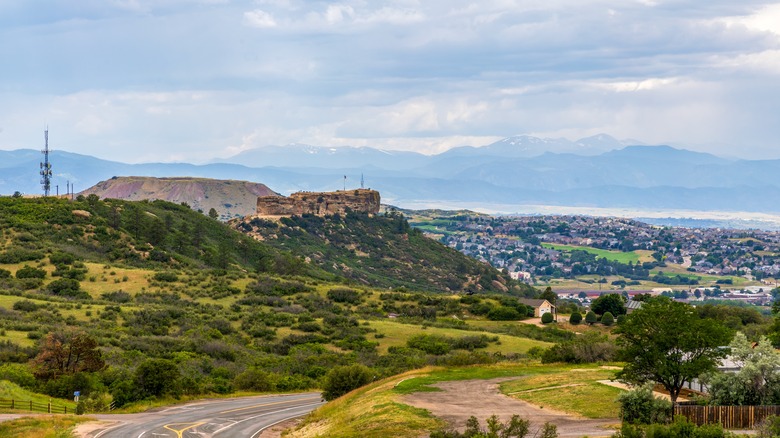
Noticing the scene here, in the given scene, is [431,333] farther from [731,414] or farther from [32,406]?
[731,414]

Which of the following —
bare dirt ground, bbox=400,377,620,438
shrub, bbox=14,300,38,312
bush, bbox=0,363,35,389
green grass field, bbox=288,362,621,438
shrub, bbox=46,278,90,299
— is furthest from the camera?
shrub, bbox=46,278,90,299

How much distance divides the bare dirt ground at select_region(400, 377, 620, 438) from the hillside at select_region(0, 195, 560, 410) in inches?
330

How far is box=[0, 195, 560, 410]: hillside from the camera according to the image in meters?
51.1

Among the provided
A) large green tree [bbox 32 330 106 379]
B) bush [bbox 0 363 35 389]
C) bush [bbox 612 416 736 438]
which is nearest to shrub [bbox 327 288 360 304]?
large green tree [bbox 32 330 106 379]

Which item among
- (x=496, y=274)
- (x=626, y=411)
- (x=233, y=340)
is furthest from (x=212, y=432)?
(x=496, y=274)

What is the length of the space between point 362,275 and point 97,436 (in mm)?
103173

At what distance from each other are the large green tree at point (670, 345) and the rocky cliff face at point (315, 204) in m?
137

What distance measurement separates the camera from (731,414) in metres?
32.0

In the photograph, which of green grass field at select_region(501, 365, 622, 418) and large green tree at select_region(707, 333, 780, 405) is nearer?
large green tree at select_region(707, 333, 780, 405)

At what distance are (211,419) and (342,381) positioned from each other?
25.0 ft

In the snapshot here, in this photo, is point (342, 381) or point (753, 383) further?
point (342, 381)

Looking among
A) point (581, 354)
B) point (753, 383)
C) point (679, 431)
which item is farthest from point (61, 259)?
point (679, 431)

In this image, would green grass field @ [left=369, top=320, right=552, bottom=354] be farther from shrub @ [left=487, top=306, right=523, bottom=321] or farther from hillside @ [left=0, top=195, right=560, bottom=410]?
shrub @ [left=487, top=306, right=523, bottom=321]

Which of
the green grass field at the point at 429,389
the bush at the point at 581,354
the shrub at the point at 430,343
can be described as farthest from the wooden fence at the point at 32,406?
the shrub at the point at 430,343
